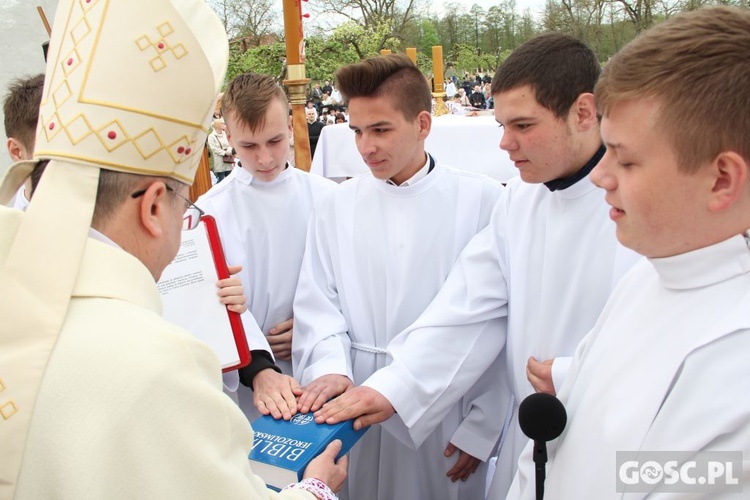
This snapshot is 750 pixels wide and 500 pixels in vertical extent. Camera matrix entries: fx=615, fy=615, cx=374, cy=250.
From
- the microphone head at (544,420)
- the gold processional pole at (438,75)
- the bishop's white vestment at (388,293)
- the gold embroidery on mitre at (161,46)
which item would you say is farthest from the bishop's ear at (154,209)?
the gold processional pole at (438,75)

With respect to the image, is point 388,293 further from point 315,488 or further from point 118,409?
point 118,409

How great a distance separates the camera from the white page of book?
2352mm

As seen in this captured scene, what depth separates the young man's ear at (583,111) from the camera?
223cm

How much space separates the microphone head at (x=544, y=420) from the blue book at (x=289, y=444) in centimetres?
65

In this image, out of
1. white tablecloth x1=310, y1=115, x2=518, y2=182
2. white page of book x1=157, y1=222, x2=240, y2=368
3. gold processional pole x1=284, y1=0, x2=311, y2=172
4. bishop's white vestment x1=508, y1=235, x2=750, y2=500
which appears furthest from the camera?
white tablecloth x1=310, y1=115, x2=518, y2=182

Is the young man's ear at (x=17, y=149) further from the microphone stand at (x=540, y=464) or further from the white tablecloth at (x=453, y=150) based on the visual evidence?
the white tablecloth at (x=453, y=150)

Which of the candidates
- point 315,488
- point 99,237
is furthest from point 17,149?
point 315,488

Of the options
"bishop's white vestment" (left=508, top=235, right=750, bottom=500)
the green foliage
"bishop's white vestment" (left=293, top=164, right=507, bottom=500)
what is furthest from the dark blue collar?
the green foliage

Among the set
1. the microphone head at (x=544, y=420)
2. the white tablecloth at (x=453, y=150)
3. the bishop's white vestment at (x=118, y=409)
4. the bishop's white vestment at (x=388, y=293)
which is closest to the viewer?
the bishop's white vestment at (x=118, y=409)

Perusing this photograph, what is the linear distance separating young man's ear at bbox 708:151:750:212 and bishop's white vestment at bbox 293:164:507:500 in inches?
64.1

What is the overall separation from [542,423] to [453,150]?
399 cm

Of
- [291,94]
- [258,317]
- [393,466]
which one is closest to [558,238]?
[393,466]

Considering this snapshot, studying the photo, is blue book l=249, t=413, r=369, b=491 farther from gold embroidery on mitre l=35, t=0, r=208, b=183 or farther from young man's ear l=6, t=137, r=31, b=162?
young man's ear l=6, t=137, r=31, b=162

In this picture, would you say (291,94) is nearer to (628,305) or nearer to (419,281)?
(419,281)
